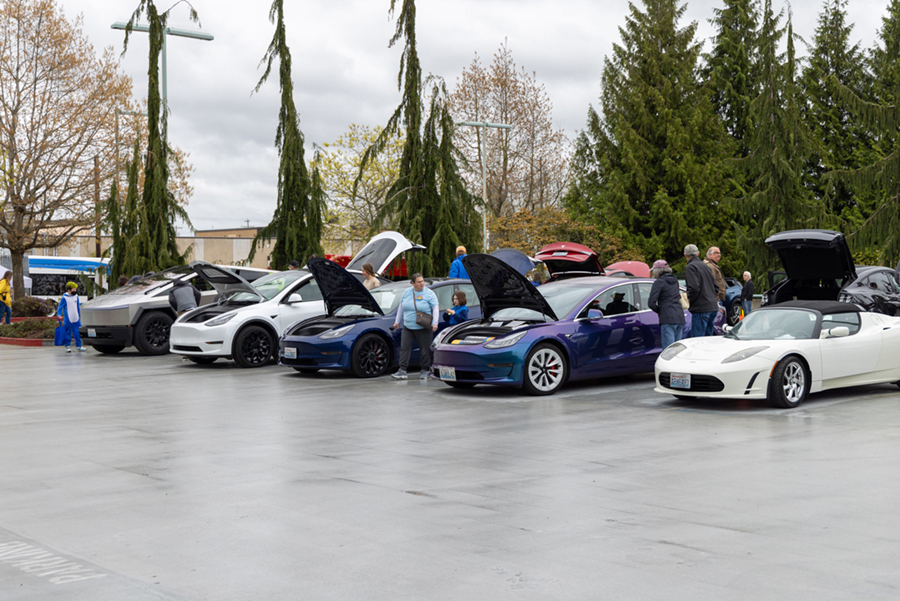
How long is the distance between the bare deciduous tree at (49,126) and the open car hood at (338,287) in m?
20.8

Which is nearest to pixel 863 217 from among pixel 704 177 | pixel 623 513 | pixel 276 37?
pixel 704 177

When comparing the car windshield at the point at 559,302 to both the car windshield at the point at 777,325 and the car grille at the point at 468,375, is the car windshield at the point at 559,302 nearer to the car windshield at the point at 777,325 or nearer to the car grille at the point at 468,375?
the car grille at the point at 468,375

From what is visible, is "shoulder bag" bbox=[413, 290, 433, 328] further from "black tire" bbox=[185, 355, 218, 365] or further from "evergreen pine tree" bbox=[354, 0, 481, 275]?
"evergreen pine tree" bbox=[354, 0, 481, 275]

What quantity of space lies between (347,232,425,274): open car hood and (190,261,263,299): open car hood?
2106 mm

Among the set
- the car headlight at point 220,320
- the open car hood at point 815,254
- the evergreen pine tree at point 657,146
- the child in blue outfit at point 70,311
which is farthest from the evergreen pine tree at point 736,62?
the car headlight at point 220,320

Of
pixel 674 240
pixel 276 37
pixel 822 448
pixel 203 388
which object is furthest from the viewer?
pixel 674 240

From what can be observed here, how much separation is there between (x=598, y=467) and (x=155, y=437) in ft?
14.7

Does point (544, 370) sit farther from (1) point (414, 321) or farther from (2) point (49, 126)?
(2) point (49, 126)

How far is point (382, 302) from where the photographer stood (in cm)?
1580

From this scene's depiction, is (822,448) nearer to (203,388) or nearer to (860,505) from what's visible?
(860,505)

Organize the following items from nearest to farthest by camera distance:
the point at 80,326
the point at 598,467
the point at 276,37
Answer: the point at 598,467, the point at 80,326, the point at 276,37

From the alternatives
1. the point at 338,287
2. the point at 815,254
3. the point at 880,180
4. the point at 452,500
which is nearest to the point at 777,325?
the point at 815,254

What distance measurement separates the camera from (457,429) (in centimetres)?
973

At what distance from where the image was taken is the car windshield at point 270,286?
1757cm
